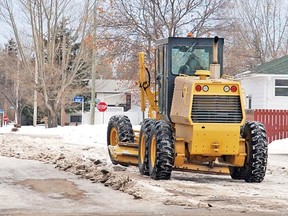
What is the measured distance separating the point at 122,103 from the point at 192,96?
186 feet

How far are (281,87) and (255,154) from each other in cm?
2571

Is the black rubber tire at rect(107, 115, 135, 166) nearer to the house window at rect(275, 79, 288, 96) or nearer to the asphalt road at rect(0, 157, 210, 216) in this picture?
the asphalt road at rect(0, 157, 210, 216)

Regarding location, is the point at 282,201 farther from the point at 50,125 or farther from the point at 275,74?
the point at 50,125

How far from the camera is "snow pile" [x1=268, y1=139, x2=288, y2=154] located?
81.3 feet

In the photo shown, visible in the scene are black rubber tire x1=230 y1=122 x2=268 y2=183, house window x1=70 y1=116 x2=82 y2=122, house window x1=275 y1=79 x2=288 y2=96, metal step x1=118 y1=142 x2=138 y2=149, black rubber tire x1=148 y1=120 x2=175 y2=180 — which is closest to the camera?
black rubber tire x1=148 y1=120 x2=175 y2=180

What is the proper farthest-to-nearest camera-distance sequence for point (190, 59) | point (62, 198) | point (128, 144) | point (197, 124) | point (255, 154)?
point (128, 144)
point (190, 59)
point (255, 154)
point (197, 124)
point (62, 198)

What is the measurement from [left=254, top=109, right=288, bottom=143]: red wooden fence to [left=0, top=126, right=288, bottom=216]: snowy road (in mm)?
9744

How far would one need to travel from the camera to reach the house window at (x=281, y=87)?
129 ft

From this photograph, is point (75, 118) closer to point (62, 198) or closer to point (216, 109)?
point (216, 109)

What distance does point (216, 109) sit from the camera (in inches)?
545

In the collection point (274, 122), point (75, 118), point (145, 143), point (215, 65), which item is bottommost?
point (145, 143)

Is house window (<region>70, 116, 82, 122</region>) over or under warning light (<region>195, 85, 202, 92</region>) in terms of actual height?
under

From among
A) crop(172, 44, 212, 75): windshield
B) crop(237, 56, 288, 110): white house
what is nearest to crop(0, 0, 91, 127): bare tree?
crop(237, 56, 288, 110): white house

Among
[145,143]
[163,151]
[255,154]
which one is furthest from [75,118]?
[163,151]
